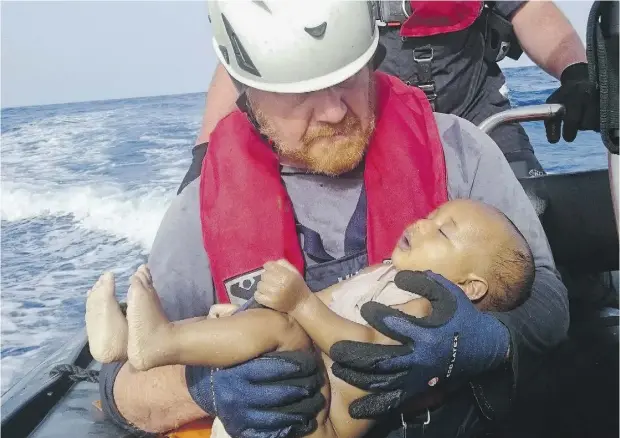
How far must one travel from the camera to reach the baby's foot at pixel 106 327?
5.24 ft

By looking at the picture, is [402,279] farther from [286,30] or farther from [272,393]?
[286,30]

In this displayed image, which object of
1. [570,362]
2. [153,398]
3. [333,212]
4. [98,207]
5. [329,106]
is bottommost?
[98,207]

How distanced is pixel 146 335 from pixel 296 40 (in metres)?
0.88

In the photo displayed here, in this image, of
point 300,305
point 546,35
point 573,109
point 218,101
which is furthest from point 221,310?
point 546,35

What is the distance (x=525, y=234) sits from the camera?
211cm

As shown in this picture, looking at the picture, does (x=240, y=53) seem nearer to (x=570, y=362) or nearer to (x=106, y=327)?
(x=106, y=327)

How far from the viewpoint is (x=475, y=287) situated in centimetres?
197

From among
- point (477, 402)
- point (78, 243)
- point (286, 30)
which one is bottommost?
point (78, 243)

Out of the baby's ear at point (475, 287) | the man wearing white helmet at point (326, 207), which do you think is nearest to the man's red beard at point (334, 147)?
the man wearing white helmet at point (326, 207)

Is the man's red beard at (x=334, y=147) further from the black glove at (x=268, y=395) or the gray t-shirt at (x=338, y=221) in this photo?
the black glove at (x=268, y=395)

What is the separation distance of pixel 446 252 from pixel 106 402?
1.03 m

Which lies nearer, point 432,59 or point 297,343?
point 297,343

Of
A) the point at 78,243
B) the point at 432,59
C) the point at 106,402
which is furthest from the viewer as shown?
the point at 78,243

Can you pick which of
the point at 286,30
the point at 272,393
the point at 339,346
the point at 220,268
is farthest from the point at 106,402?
the point at 286,30
